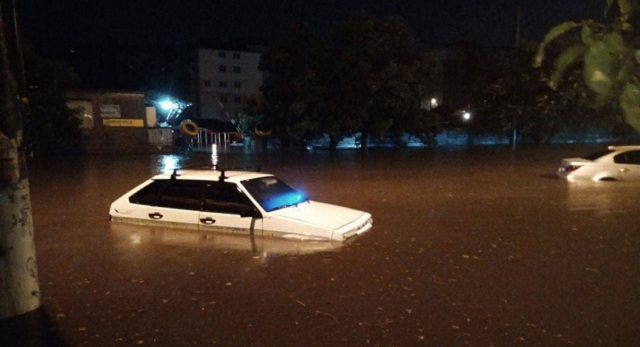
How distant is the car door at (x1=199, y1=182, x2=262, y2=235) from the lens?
25.6 ft

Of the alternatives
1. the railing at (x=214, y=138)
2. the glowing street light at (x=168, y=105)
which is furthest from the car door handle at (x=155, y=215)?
the glowing street light at (x=168, y=105)

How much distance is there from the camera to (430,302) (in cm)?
506

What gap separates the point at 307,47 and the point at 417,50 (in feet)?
24.2

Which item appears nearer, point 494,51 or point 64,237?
point 64,237

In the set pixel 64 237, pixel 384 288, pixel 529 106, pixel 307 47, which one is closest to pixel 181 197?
pixel 64 237

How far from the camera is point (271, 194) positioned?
8.30 m

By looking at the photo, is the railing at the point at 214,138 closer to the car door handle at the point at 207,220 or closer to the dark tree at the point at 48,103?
the dark tree at the point at 48,103

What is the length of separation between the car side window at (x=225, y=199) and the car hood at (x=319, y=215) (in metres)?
0.52

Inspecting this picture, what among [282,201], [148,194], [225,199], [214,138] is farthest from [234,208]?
[214,138]

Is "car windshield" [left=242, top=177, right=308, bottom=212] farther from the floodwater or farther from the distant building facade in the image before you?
the distant building facade

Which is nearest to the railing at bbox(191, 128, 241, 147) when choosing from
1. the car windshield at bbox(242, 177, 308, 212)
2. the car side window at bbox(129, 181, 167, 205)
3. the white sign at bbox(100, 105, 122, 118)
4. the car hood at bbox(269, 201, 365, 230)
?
the white sign at bbox(100, 105, 122, 118)

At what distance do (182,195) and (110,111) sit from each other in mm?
25504

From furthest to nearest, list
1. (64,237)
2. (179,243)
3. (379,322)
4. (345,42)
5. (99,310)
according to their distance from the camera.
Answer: (345,42)
(64,237)
(179,243)
(99,310)
(379,322)

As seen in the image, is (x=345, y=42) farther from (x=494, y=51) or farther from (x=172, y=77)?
(x=172, y=77)
